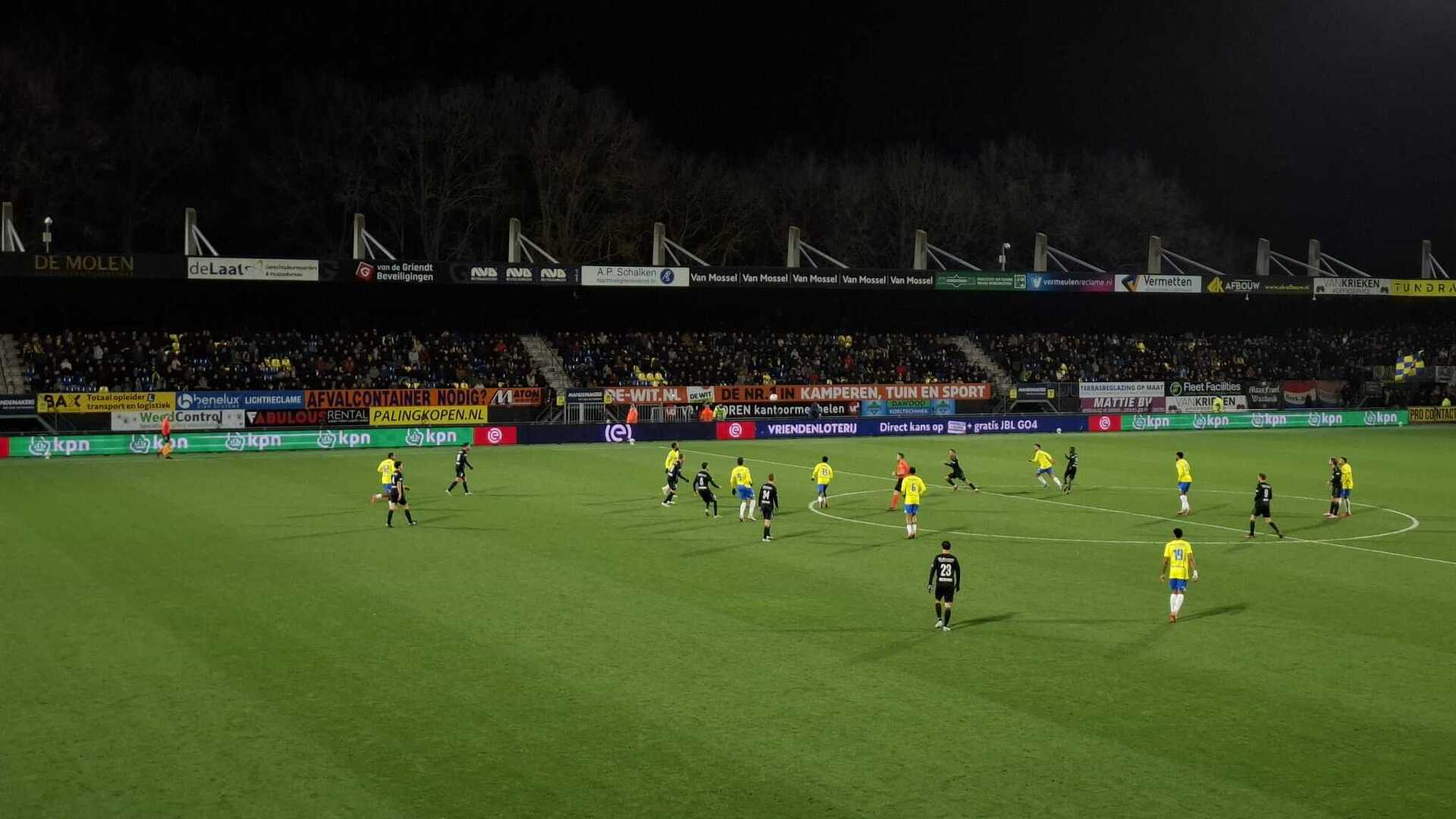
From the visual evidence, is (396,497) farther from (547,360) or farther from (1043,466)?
(547,360)

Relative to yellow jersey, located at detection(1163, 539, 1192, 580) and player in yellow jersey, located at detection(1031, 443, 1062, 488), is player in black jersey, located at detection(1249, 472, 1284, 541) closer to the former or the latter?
player in yellow jersey, located at detection(1031, 443, 1062, 488)

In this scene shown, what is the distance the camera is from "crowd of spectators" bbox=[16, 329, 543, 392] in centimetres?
5384

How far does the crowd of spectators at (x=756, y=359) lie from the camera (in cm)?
6431

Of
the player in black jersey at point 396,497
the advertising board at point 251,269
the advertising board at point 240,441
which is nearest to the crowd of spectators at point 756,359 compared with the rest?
the advertising board at point 240,441

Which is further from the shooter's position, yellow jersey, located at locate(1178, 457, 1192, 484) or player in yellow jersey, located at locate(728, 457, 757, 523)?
yellow jersey, located at locate(1178, 457, 1192, 484)

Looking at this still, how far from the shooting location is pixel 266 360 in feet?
190

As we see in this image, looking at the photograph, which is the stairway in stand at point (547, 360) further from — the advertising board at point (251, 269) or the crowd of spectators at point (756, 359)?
the advertising board at point (251, 269)

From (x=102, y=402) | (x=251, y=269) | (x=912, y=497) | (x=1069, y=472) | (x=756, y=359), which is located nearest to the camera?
(x=912, y=497)

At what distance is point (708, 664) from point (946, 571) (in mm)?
3967

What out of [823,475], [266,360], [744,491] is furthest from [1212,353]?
[744,491]

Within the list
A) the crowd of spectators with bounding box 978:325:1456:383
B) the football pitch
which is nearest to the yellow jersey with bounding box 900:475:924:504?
the football pitch

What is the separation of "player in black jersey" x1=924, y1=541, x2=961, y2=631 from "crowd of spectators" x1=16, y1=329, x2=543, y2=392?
4245cm

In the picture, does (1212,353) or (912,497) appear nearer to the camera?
(912,497)

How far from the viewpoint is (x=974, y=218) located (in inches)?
3386
